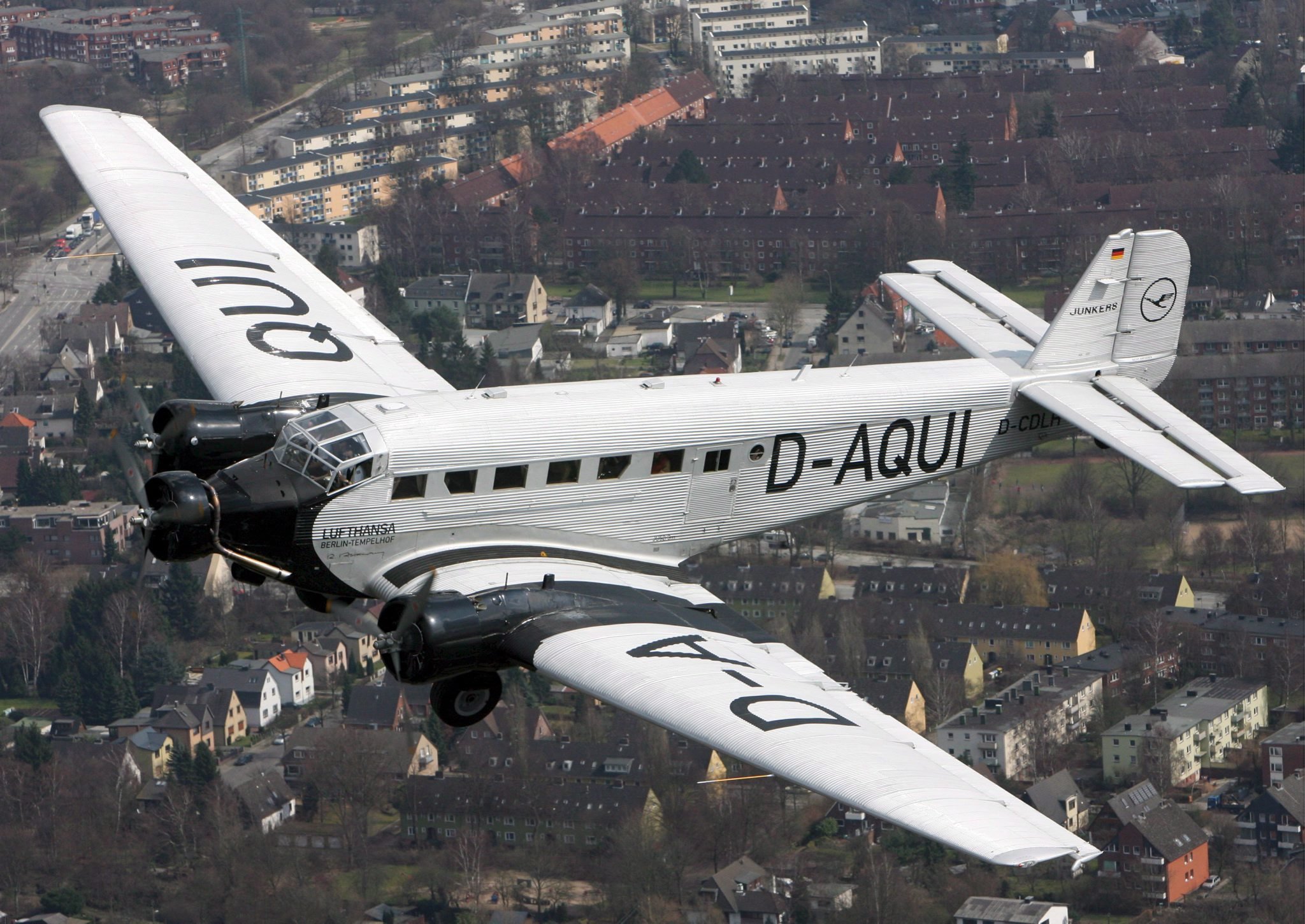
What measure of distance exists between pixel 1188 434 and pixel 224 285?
29455 mm

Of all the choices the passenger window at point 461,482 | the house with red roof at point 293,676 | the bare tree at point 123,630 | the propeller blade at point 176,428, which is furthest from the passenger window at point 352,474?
the bare tree at point 123,630

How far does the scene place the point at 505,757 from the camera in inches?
6280

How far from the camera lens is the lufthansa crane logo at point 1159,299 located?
65.9 meters

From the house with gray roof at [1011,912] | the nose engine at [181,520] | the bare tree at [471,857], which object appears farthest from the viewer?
the bare tree at [471,857]

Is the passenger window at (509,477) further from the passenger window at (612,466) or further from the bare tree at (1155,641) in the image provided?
the bare tree at (1155,641)

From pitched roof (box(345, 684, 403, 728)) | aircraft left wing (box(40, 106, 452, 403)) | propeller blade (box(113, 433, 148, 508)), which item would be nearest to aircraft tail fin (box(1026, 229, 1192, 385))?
aircraft left wing (box(40, 106, 452, 403))

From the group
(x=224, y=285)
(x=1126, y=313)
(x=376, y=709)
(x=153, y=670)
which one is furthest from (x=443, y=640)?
(x=153, y=670)

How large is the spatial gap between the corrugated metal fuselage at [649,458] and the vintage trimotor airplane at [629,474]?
0.07m

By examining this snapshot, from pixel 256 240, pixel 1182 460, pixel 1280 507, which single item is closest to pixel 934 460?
pixel 1182 460

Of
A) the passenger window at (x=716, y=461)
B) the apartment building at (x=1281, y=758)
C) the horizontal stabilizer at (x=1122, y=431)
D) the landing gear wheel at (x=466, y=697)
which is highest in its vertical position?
the passenger window at (x=716, y=461)

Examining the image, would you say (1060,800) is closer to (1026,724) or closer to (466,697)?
(1026,724)

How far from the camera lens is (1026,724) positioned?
157m

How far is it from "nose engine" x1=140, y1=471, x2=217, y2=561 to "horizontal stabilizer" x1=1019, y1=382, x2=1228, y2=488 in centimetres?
2341

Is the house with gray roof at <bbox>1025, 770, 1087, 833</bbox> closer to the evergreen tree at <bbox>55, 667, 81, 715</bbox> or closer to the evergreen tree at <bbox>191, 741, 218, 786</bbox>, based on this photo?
the evergreen tree at <bbox>191, 741, 218, 786</bbox>
